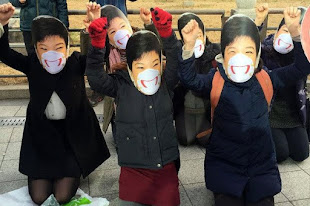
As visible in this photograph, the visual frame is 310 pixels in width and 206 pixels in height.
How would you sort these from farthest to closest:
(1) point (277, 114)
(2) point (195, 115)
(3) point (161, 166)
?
(2) point (195, 115)
(1) point (277, 114)
(3) point (161, 166)

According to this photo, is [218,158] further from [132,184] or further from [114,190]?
[114,190]

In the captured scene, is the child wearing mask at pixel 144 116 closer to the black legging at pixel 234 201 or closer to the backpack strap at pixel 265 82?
the black legging at pixel 234 201

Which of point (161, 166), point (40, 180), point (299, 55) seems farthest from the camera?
point (40, 180)

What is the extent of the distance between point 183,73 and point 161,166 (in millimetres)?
726

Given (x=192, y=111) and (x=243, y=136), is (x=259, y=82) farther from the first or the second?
(x=192, y=111)

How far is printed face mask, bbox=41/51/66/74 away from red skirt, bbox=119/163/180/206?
0.98 metres

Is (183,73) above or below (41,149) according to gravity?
above

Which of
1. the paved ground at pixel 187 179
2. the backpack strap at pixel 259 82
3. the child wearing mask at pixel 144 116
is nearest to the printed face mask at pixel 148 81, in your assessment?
the child wearing mask at pixel 144 116

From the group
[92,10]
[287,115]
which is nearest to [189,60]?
[92,10]

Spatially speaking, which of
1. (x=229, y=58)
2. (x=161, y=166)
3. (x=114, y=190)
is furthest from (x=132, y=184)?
(x=229, y=58)

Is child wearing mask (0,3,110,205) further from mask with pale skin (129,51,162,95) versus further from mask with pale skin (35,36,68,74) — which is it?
mask with pale skin (129,51,162,95)

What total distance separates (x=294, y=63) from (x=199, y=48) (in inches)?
52.4

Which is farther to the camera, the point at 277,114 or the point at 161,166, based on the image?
the point at 277,114

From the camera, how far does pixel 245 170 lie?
9.95ft
